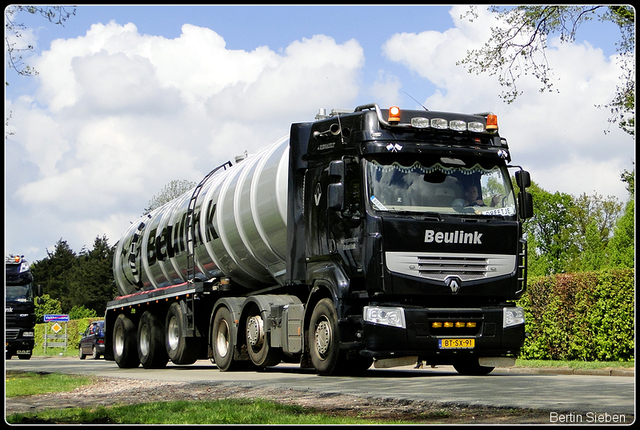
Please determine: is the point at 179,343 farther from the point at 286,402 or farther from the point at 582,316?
the point at 286,402

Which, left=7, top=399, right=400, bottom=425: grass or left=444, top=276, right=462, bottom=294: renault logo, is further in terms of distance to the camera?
left=444, top=276, right=462, bottom=294: renault logo

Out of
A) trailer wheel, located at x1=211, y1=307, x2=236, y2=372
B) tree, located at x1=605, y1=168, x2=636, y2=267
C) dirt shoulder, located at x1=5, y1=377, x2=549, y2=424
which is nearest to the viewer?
dirt shoulder, located at x1=5, y1=377, x2=549, y2=424

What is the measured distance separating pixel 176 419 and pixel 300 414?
3.88 feet

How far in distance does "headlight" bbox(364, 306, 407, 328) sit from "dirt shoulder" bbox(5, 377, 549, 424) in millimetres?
1949

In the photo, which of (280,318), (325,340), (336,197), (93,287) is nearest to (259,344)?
(280,318)

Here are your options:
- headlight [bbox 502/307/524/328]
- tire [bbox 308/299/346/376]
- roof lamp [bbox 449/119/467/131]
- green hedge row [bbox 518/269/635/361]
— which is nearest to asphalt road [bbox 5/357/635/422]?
tire [bbox 308/299/346/376]

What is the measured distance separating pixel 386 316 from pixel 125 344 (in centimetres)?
1196

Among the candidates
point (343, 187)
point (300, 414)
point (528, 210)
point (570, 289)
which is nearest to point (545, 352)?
point (570, 289)

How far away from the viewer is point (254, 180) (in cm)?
1650

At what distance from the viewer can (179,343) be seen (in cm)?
1973

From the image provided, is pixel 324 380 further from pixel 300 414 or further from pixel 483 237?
pixel 300 414

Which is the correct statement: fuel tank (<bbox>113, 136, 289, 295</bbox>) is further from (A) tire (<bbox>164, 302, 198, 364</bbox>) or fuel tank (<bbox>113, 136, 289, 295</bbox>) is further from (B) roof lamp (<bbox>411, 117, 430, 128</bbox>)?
(B) roof lamp (<bbox>411, 117, 430, 128</bbox>)

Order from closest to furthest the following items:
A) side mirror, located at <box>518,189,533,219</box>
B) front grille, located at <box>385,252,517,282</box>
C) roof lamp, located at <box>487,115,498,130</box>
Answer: front grille, located at <box>385,252,517,282</box>
side mirror, located at <box>518,189,533,219</box>
roof lamp, located at <box>487,115,498,130</box>

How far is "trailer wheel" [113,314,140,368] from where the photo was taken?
2281cm
